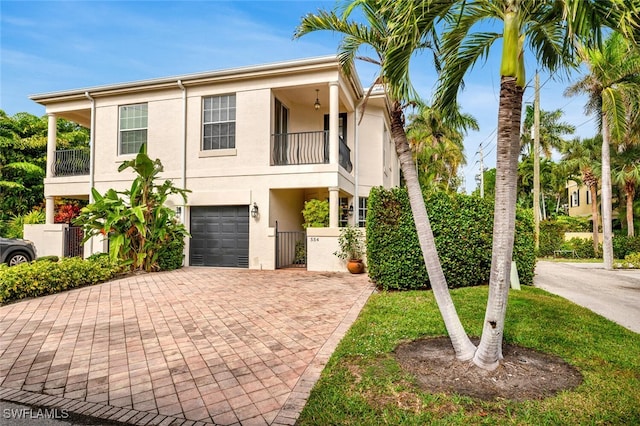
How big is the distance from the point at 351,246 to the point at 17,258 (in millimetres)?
10867

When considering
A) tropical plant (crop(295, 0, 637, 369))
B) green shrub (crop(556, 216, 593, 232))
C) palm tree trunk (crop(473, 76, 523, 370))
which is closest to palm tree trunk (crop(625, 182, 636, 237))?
green shrub (crop(556, 216, 593, 232))

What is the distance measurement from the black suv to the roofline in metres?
6.35

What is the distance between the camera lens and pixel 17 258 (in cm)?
1168

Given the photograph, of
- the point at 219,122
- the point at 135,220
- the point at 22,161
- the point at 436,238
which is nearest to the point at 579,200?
the point at 436,238

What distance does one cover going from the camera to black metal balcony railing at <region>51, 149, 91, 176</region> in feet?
50.0

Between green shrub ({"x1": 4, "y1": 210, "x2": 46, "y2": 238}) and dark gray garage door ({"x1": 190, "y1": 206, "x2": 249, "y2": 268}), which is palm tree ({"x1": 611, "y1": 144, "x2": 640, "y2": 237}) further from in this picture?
green shrub ({"x1": 4, "y1": 210, "x2": 46, "y2": 238})

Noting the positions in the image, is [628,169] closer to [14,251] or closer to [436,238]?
[436,238]

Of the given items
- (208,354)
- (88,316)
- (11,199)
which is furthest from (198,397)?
(11,199)

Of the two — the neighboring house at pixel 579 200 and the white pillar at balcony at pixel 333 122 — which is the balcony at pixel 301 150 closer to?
the white pillar at balcony at pixel 333 122

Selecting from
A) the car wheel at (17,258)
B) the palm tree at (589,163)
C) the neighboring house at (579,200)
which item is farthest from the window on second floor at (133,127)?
the neighboring house at (579,200)

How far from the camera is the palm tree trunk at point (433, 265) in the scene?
3967 millimetres

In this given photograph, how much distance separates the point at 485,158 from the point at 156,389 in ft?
118

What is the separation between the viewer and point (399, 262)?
852 centimetres

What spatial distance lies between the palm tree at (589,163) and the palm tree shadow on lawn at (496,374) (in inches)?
880
